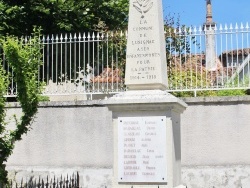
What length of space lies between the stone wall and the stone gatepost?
3076 millimetres

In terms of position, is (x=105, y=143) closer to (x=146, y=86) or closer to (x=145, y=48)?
(x=146, y=86)

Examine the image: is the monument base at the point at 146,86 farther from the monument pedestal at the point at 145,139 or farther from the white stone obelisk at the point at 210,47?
the white stone obelisk at the point at 210,47

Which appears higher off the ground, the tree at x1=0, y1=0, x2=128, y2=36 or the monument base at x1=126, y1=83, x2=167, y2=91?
the tree at x1=0, y1=0, x2=128, y2=36

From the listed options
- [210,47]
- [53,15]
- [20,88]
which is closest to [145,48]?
[20,88]

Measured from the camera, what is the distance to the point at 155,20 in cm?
775

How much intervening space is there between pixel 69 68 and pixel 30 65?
2.47m

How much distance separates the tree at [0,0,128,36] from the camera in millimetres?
14969

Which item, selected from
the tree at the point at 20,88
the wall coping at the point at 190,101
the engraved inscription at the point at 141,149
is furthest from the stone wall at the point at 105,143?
the engraved inscription at the point at 141,149

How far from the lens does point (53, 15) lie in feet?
51.0

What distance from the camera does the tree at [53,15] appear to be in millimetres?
14969

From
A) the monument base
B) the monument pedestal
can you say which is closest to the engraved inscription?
the monument pedestal

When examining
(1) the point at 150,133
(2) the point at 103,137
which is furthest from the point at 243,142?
(1) the point at 150,133

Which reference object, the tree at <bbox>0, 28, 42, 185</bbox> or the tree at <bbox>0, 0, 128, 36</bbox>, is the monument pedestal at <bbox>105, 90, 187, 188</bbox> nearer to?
the tree at <bbox>0, 28, 42, 185</bbox>

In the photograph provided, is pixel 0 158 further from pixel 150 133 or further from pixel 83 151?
pixel 150 133
